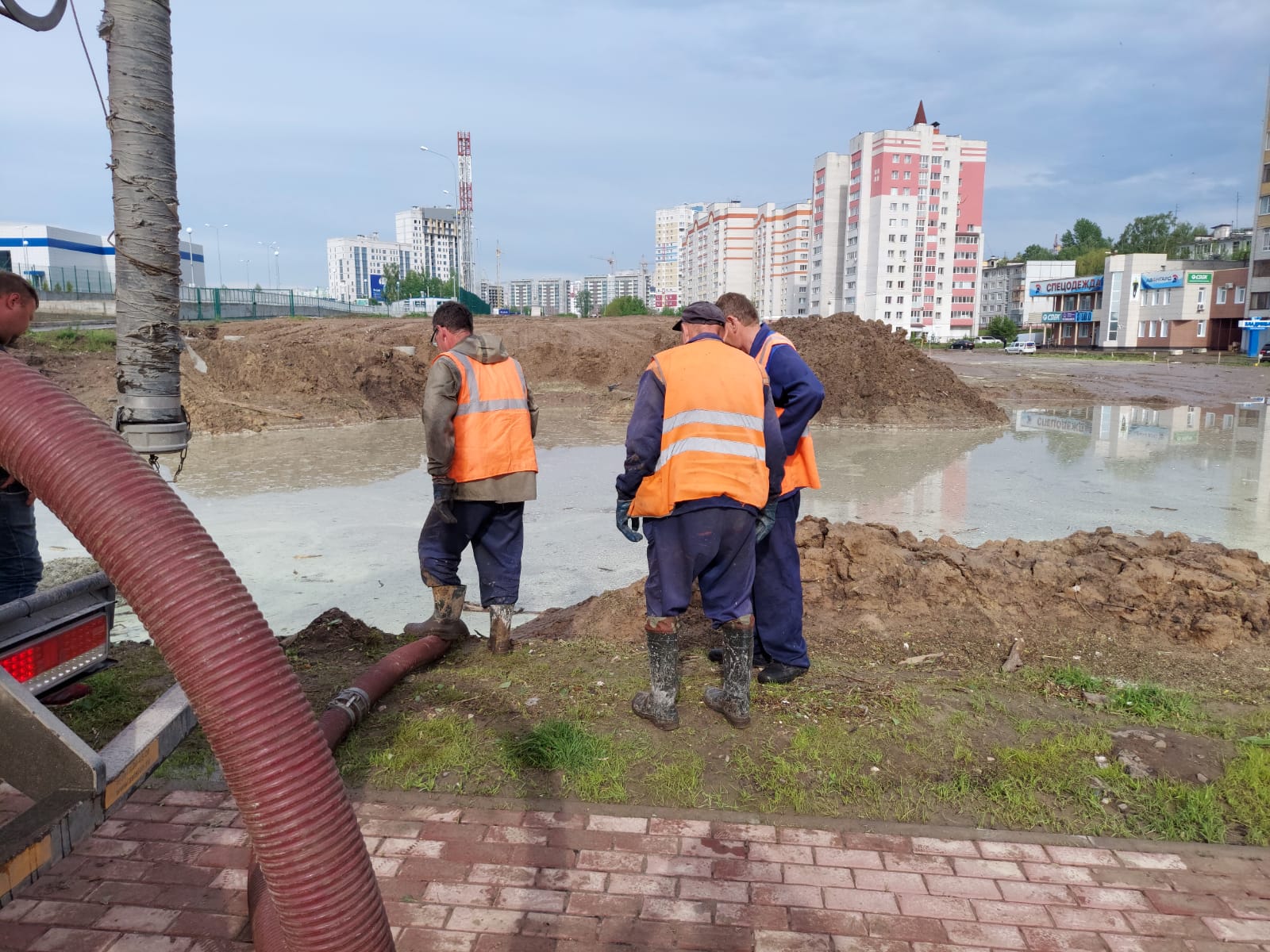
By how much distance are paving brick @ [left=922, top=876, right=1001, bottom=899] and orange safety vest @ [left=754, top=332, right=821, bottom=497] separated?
188 cm

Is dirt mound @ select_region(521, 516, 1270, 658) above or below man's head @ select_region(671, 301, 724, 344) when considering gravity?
below

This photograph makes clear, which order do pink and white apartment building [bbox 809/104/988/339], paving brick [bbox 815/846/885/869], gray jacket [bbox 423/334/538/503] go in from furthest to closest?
pink and white apartment building [bbox 809/104/988/339] < gray jacket [bbox 423/334/538/503] < paving brick [bbox 815/846/885/869]

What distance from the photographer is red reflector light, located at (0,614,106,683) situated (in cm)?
245

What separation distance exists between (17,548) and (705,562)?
120 inches

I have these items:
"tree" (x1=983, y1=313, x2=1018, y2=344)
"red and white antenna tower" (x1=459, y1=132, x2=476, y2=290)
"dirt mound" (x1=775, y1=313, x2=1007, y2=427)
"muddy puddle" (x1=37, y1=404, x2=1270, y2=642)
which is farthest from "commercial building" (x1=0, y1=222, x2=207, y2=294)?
"tree" (x1=983, y1=313, x2=1018, y2=344)

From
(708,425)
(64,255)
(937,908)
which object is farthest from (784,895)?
(64,255)

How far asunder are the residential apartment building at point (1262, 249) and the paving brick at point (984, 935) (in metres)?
65.2

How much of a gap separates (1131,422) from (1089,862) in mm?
17629

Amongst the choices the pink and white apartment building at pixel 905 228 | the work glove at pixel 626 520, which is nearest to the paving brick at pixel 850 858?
the work glove at pixel 626 520

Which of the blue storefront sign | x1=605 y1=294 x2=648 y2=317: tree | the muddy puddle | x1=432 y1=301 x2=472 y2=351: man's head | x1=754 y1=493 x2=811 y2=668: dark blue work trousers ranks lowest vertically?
the muddy puddle

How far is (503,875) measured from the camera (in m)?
2.68

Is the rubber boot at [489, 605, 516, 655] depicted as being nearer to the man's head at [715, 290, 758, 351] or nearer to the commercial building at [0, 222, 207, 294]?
the man's head at [715, 290, 758, 351]

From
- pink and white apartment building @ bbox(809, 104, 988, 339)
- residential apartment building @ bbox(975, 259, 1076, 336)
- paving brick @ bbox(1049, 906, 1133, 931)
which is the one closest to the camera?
paving brick @ bbox(1049, 906, 1133, 931)

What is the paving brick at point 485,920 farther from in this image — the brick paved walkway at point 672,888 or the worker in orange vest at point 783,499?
the worker in orange vest at point 783,499
